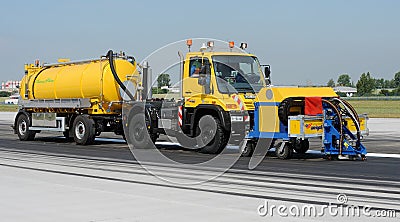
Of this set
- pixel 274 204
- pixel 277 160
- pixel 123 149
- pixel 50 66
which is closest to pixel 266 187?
pixel 274 204

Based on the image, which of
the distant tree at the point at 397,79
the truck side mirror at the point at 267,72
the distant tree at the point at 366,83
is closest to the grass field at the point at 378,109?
the truck side mirror at the point at 267,72

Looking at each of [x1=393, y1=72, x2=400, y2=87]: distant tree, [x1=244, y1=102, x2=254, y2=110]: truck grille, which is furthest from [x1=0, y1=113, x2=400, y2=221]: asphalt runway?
[x1=393, y1=72, x2=400, y2=87]: distant tree

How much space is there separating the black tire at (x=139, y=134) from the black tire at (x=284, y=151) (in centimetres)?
470

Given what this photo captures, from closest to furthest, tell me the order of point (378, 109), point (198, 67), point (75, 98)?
point (198, 67) < point (75, 98) < point (378, 109)

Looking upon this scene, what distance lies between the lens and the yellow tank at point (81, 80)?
70.2 ft

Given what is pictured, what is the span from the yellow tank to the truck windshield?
14.7 feet

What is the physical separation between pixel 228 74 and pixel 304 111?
2.57m

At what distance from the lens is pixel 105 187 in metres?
11.2

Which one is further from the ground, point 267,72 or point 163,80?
point 267,72

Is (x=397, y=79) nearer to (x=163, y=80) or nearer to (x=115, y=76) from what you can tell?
(x=115, y=76)

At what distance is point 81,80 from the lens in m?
22.2

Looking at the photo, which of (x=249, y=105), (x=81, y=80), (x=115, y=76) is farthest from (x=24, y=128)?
(x=249, y=105)

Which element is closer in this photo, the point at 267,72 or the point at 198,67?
the point at 198,67

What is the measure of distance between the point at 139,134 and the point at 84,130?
3.11 m
